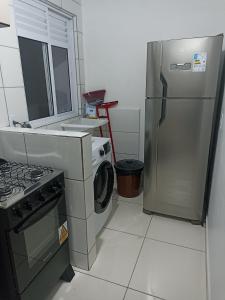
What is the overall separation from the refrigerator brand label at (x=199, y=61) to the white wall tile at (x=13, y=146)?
1.45m

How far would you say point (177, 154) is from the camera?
1.97 meters

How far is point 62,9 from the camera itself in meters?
2.28

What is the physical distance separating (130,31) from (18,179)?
83.7 inches

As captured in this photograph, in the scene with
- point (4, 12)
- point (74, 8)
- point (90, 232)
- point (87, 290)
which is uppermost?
point (74, 8)

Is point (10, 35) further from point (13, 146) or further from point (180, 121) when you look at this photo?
point (180, 121)

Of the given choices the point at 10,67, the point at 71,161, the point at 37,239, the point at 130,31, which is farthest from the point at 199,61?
the point at 37,239

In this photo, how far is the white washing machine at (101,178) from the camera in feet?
5.68

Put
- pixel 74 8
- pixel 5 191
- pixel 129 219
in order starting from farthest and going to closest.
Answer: pixel 74 8 → pixel 129 219 → pixel 5 191

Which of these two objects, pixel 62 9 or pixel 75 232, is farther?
pixel 62 9

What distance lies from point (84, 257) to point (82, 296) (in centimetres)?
25

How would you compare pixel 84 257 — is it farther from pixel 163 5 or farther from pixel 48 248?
pixel 163 5

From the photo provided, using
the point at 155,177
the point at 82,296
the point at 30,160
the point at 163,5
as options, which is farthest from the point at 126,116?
the point at 82,296

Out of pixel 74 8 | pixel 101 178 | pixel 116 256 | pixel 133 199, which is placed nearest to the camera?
pixel 116 256

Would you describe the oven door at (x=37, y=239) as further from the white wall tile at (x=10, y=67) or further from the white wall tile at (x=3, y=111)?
the white wall tile at (x=10, y=67)
